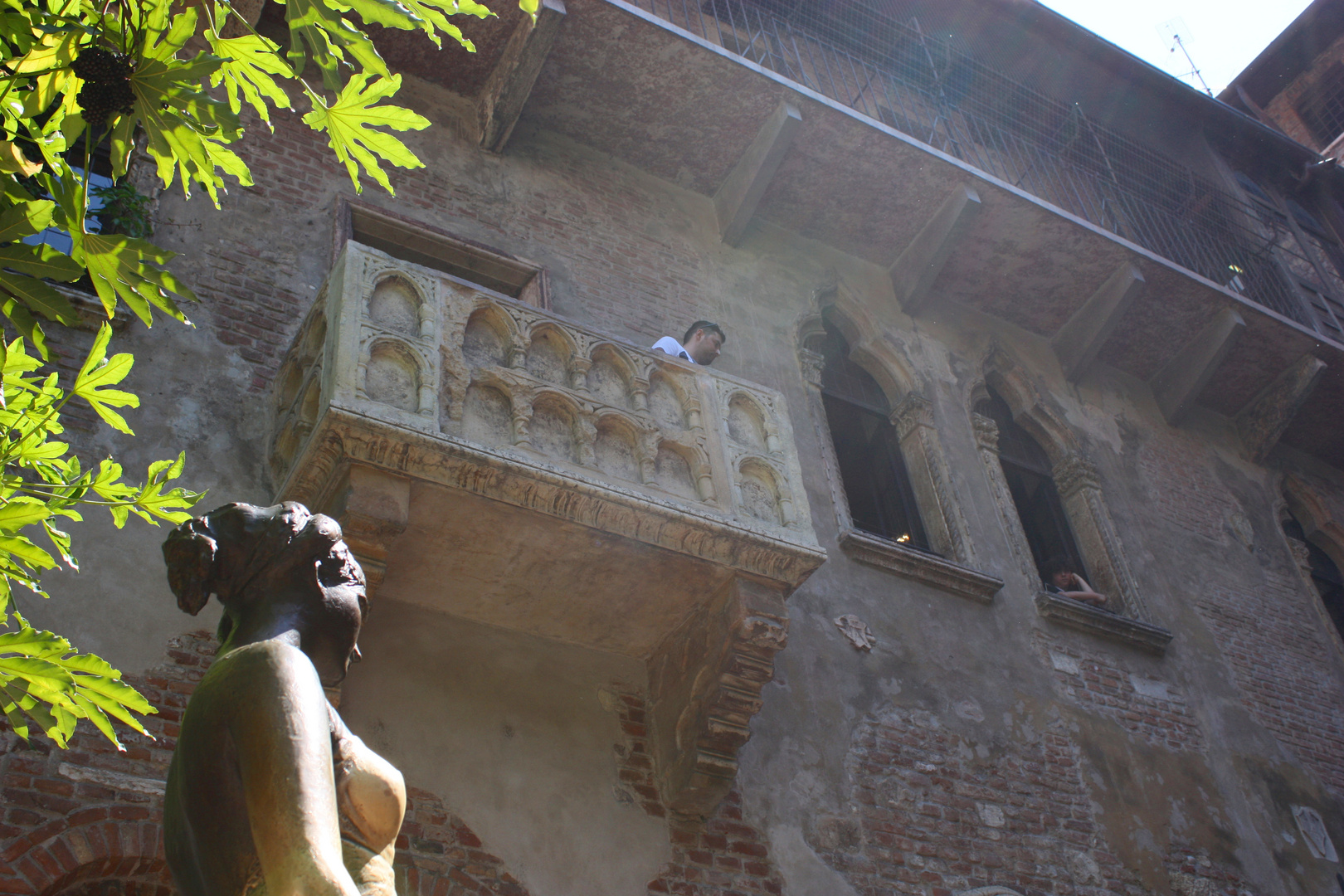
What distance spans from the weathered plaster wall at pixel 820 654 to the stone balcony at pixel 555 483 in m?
0.32

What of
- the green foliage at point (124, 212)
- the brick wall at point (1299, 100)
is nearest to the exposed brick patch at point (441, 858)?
the green foliage at point (124, 212)

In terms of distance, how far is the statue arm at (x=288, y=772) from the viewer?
1.88 m

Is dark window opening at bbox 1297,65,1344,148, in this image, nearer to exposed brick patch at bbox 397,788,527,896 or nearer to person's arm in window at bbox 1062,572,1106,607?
person's arm in window at bbox 1062,572,1106,607

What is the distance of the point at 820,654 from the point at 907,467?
2515 millimetres

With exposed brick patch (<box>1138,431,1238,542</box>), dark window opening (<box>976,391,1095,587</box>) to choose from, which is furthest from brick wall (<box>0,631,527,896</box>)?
exposed brick patch (<box>1138,431,1238,542</box>)

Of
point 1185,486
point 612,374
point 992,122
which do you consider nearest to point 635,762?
point 612,374

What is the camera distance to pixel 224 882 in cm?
200

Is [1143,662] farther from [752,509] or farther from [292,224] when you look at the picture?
[292,224]

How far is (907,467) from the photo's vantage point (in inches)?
344

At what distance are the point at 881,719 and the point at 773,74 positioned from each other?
4613mm

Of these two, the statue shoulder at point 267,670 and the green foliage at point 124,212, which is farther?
the green foliage at point 124,212

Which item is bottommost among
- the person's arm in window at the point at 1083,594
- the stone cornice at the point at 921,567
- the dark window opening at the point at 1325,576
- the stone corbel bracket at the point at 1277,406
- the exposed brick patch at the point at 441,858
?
the exposed brick patch at the point at 441,858

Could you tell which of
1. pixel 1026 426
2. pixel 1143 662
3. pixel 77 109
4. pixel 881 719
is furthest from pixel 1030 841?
pixel 77 109

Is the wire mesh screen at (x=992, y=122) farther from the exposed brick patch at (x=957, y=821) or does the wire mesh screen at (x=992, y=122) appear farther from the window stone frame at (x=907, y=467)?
the exposed brick patch at (x=957, y=821)
